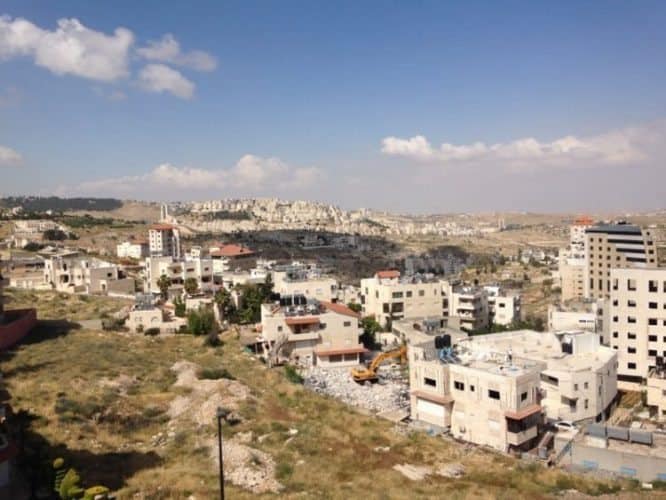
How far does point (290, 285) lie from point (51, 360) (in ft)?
73.6

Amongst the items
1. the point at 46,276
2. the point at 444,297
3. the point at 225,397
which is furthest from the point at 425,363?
the point at 46,276

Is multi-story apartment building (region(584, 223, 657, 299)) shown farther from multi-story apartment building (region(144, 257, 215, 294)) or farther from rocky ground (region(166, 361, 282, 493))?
rocky ground (region(166, 361, 282, 493))

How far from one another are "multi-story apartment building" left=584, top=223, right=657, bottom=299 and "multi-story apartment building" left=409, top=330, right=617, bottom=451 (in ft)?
103

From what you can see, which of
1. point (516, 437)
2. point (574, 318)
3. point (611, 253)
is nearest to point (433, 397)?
point (516, 437)

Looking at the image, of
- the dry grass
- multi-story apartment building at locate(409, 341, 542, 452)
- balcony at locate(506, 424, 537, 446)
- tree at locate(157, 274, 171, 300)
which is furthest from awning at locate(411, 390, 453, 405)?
tree at locate(157, 274, 171, 300)

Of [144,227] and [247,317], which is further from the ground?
[144,227]

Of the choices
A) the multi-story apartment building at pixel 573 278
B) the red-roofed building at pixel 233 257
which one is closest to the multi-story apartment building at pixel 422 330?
the multi-story apartment building at pixel 573 278

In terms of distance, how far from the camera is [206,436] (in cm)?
2161

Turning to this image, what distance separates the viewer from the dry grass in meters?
17.8

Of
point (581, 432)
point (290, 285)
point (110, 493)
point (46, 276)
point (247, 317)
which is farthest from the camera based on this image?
point (46, 276)

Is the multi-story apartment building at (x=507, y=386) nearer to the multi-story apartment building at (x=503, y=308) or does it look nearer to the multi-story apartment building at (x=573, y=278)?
the multi-story apartment building at (x=503, y=308)

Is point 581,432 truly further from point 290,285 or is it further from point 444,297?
point 290,285

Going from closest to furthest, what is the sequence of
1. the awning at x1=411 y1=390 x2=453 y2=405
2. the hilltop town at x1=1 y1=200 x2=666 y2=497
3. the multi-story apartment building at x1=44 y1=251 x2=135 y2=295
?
the hilltop town at x1=1 y1=200 x2=666 y2=497 < the awning at x1=411 y1=390 x2=453 y2=405 < the multi-story apartment building at x1=44 y1=251 x2=135 y2=295

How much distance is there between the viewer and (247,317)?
4481cm
